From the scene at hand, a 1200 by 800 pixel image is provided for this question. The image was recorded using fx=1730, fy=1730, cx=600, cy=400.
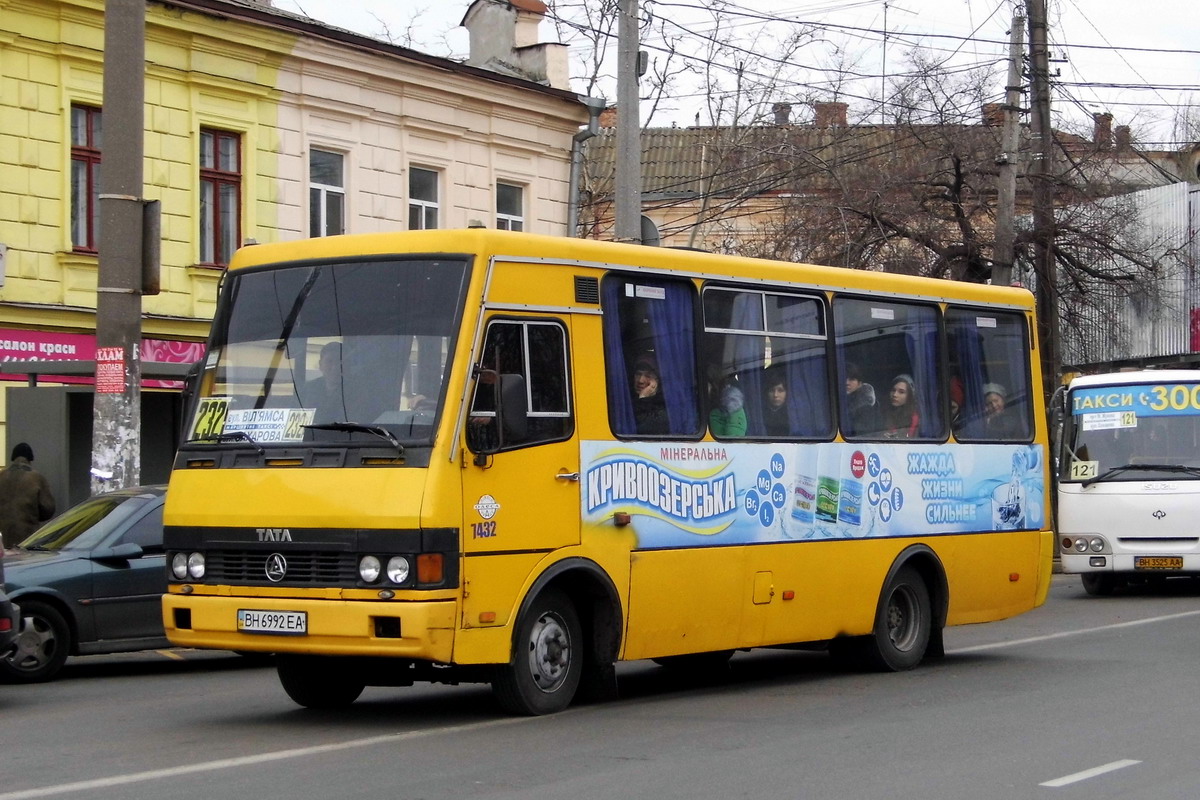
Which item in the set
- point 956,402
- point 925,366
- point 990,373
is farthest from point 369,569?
point 990,373

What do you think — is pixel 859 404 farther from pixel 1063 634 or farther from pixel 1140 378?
pixel 1140 378

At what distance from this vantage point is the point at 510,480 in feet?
31.7

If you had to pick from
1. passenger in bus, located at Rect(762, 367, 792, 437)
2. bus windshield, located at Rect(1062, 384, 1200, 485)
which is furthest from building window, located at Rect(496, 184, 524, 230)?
passenger in bus, located at Rect(762, 367, 792, 437)

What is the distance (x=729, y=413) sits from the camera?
11.4 m

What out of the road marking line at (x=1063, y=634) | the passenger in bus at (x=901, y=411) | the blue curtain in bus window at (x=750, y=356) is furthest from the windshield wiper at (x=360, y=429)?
the road marking line at (x=1063, y=634)

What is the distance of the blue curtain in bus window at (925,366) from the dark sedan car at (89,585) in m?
5.85

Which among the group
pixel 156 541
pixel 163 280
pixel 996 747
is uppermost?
pixel 163 280

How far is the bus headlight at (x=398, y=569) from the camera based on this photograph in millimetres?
9133

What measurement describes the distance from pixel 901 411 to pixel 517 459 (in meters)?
4.33

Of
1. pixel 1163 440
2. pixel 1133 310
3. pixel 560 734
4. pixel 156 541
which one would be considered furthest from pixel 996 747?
pixel 1133 310

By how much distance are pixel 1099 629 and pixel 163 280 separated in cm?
1340

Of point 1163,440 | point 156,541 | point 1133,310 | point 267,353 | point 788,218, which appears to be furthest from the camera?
point 1133,310

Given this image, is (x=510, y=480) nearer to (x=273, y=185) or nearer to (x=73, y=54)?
(x=73, y=54)

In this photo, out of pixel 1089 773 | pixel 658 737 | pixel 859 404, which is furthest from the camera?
pixel 859 404
